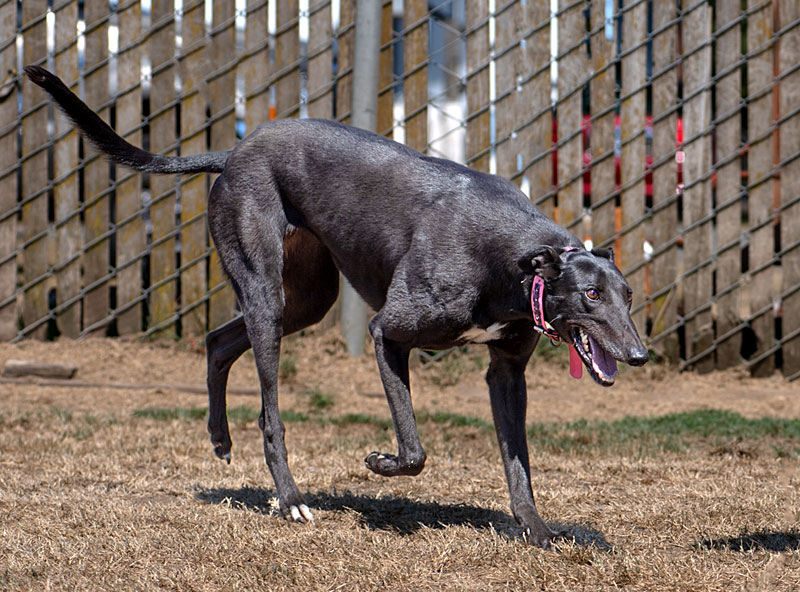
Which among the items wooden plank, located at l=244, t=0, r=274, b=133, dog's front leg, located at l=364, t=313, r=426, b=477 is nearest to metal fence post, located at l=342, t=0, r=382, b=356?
wooden plank, located at l=244, t=0, r=274, b=133

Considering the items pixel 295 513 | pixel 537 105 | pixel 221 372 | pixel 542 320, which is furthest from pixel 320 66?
pixel 542 320

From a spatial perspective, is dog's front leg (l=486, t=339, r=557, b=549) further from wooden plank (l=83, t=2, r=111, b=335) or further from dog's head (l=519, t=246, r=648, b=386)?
wooden plank (l=83, t=2, r=111, b=335)

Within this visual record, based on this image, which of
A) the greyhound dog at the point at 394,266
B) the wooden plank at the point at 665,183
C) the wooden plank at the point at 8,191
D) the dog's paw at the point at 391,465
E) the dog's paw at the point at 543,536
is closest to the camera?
the greyhound dog at the point at 394,266

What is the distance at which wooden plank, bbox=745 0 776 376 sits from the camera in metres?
6.15

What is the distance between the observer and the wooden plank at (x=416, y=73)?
20.9 ft

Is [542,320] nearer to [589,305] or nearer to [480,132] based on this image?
[589,305]

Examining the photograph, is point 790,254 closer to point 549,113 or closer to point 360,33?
point 549,113

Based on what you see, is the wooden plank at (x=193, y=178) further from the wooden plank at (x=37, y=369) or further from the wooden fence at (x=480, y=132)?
the wooden plank at (x=37, y=369)

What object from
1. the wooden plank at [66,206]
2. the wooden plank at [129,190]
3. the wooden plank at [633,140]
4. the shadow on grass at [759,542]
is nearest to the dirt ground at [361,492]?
the shadow on grass at [759,542]

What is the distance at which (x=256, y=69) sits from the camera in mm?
6410

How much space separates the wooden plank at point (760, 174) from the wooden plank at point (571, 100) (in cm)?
109

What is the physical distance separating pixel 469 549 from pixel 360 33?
427 centimetres

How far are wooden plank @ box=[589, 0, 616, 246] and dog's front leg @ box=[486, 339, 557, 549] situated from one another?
3156mm

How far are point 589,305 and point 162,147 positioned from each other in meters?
4.33
